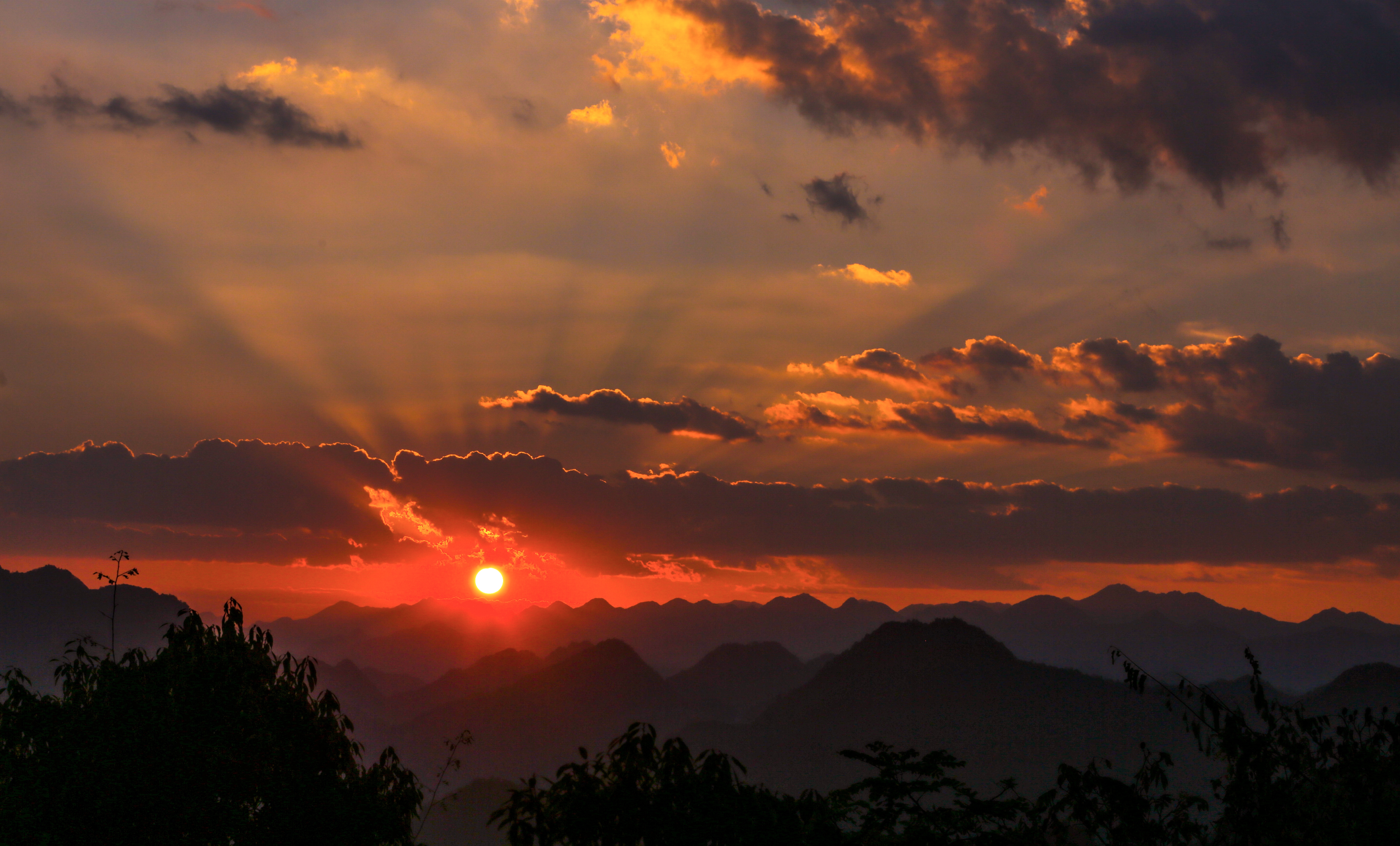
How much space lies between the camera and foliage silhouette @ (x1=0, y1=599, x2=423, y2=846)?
26.0 m

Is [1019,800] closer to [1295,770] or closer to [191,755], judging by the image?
[1295,770]

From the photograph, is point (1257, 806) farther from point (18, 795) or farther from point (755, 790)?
point (18, 795)

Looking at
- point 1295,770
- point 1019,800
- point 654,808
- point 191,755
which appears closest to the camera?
point 1295,770

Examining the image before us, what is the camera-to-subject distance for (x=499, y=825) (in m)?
18.5

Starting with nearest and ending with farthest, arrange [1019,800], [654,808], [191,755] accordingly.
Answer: [654,808], [1019,800], [191,755]

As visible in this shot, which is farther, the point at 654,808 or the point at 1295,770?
the point at 654,808

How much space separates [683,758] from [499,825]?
3.53 meters

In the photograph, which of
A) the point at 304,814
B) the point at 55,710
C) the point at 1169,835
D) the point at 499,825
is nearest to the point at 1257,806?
the point at 1169,835

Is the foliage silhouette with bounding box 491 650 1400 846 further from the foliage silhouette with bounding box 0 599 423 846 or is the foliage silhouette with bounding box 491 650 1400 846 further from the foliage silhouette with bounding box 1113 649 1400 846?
the foliage silhouette with bounding box 0 599 423 846

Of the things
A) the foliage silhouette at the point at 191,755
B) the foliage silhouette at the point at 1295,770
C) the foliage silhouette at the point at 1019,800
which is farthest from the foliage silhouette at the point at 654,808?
the foliage silhouette at the point at 191,755

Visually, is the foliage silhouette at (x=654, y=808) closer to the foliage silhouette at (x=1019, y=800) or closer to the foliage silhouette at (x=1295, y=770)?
→ the foliage silhouette at (x=1019, y=800)

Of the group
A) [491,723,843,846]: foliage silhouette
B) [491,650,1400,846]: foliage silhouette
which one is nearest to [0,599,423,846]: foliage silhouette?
[491,650,1400,846]: foliage silhouette

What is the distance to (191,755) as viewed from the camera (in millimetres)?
27094

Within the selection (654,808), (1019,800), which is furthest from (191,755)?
(1019,800)
